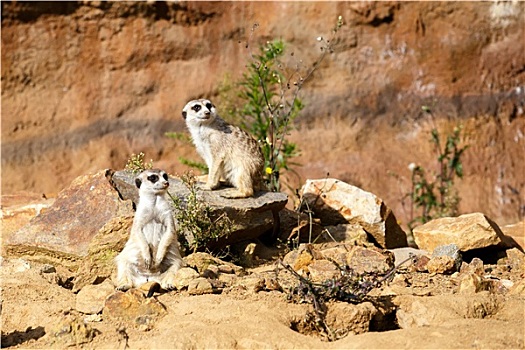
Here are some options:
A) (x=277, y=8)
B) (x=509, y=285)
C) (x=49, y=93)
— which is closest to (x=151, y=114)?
(x=49, y=93)

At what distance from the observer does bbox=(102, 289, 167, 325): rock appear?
4707 millimetres

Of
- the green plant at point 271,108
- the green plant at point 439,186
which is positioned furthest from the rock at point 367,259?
the green plant at point 439,186

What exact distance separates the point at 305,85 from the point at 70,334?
6.57 metres

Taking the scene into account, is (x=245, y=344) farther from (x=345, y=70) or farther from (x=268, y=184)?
(x=345, y=70)

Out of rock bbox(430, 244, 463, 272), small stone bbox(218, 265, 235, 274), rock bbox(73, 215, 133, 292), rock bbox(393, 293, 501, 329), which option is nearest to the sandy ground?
rock bbox(393, 293, 501, 329)

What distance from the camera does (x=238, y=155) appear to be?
21.5 feet

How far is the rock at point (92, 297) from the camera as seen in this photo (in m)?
4.95

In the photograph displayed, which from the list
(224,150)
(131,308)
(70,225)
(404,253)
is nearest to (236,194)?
(224,150)

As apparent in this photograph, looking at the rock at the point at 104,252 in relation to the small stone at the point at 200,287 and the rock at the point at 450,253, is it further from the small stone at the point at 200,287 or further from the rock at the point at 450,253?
the rock at the point at 450,253

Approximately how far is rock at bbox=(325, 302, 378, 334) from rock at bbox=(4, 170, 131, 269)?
2.12 meters

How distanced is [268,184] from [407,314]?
2.65 m

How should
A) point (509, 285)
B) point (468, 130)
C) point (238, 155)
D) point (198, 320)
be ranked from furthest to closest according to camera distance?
point (468, 130) < point (238, 155) < point (509, 285) < point (198, 320)

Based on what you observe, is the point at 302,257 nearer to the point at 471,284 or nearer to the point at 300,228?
the point at 300,228

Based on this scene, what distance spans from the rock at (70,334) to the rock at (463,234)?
9.81 feet
